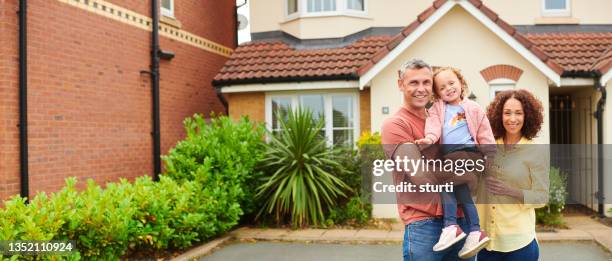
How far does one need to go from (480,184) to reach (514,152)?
0.29 m

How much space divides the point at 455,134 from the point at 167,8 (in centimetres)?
919

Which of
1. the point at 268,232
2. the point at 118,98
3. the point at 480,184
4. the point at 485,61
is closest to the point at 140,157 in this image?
the point at 118,98

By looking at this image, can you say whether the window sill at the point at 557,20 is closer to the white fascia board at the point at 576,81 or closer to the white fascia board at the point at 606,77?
the white fascia board at the point at 576,81

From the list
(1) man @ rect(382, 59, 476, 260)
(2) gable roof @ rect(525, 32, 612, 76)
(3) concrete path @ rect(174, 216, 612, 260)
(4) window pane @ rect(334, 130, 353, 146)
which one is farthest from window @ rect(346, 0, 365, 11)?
(1) man @ rect(382, 59, 476, 260)

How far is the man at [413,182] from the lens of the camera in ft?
8.93

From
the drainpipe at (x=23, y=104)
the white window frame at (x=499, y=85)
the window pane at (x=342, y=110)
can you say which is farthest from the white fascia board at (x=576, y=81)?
the drainpipe at (x=23, y=104)

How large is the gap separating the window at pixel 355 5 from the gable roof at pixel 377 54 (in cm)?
95

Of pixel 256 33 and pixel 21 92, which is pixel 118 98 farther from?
pixel 256 33

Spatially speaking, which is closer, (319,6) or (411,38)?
(411,38)

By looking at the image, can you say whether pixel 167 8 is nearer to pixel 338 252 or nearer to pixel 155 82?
pixel 155 82

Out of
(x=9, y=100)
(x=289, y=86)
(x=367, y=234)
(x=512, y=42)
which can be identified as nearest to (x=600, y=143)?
(x=512, y=42)

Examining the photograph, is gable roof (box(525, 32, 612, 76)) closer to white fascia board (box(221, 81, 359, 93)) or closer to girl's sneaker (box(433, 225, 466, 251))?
white fascia board (box(221, 81, 359, 93))

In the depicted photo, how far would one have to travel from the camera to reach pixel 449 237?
266 centimetres

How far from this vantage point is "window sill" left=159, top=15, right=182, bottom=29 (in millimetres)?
10305
